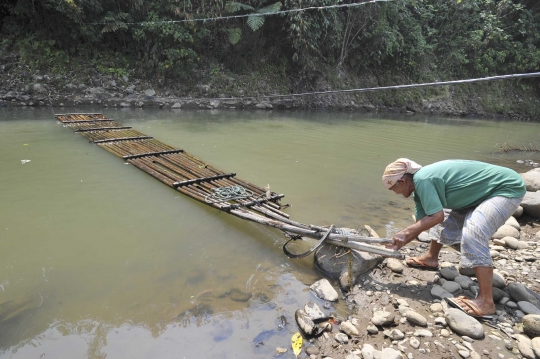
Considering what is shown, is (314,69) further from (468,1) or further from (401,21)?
(468,1)

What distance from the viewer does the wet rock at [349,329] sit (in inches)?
82.7

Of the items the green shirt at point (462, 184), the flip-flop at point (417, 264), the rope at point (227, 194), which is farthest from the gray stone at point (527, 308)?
the rope at point (227, 194)

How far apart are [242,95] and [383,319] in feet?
38.1

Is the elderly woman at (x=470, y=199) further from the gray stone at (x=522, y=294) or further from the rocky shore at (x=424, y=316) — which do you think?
the gray stone at (x=522, y=294)

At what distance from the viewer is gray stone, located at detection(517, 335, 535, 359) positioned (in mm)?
1857

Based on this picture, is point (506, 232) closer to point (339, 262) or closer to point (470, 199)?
point (470, 199)

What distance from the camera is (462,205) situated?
2.33 m

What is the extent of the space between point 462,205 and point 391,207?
1.99 m

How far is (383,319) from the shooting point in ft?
7.08

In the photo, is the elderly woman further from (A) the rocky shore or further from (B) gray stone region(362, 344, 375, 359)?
(B) gray stone region(362, 344, 375, 359)

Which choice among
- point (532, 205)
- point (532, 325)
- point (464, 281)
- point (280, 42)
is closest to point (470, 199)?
point (464, 281)

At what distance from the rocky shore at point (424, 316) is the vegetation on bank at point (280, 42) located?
9.79 metres

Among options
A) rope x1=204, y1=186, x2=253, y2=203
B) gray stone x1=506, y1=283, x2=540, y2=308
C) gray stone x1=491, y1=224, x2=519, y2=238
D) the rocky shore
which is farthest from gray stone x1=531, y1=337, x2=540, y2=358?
rope x1=204, y1=186, x2=253, y2=203

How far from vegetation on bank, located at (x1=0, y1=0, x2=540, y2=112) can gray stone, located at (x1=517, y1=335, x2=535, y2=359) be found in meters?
10.3
